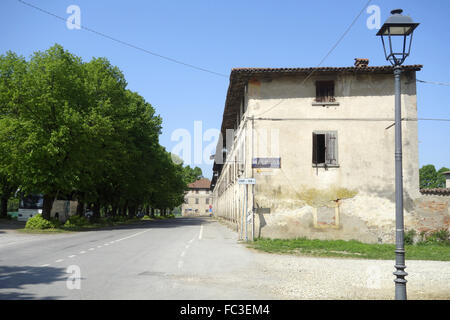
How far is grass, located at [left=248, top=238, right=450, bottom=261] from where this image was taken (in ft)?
50.8

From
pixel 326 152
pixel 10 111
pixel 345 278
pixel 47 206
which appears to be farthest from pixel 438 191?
pixel 10 111

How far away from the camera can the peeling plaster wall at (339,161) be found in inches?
824

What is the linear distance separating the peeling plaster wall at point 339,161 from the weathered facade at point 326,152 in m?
0.05

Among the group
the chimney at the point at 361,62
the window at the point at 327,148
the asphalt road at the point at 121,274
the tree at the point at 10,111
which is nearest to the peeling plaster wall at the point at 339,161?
the window at the point at 327,148

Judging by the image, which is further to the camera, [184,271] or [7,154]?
[7,154]

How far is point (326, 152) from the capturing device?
21.5m

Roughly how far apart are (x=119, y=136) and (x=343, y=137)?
2065 centimetres

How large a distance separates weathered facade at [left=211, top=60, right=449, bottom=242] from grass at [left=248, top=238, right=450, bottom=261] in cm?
134

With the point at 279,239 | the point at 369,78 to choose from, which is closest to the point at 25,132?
the point at 279,239

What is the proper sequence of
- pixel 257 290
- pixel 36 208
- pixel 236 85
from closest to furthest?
pixel 257 290 < pixel 236 85 < pixel 36 208

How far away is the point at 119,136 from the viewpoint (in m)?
35.4

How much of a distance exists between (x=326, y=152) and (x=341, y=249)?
5.91 meters
